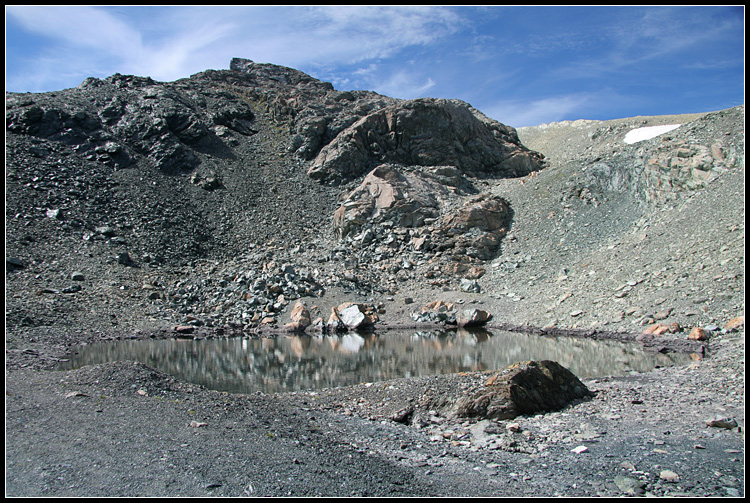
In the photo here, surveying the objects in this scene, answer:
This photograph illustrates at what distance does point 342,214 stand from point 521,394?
113ft

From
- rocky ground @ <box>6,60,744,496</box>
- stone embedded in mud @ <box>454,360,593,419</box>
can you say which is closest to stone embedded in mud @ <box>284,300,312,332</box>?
rocky ground @ <box>6,60,744,496</box>

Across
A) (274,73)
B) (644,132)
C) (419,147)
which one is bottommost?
(644,132)

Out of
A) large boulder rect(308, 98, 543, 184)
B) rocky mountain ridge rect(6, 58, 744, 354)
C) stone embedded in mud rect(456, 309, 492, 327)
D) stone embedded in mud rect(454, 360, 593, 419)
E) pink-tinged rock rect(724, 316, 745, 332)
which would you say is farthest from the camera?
large boulder rect(308, 98, 543, 184)

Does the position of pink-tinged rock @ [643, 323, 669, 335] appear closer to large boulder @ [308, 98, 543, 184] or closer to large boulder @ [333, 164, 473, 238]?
large boulder @ [333, 164, 473, 238]

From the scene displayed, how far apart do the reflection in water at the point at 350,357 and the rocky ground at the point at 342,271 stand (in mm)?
1736

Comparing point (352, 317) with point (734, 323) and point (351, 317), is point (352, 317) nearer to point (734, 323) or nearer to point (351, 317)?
point (351, 317)

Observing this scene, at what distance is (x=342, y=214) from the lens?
140ft

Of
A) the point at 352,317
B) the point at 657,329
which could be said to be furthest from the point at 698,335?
the point at 352,317

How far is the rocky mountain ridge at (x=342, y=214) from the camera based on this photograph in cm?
2741

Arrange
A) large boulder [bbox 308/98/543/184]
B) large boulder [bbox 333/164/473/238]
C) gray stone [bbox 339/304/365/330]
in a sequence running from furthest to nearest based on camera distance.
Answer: large boulder [bbox 308/98/543/184], large boulder [bbox 333/164/473/238], gray stone [bbox 339/304/365/330]

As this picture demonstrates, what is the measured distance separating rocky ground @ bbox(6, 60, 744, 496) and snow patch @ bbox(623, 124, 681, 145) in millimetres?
2461

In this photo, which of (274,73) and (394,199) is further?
(274,73)

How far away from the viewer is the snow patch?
4729 cm

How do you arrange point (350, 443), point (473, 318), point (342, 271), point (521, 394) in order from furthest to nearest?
point (342, 271), point (473, 318), point (521, 394), point (350, 443)
